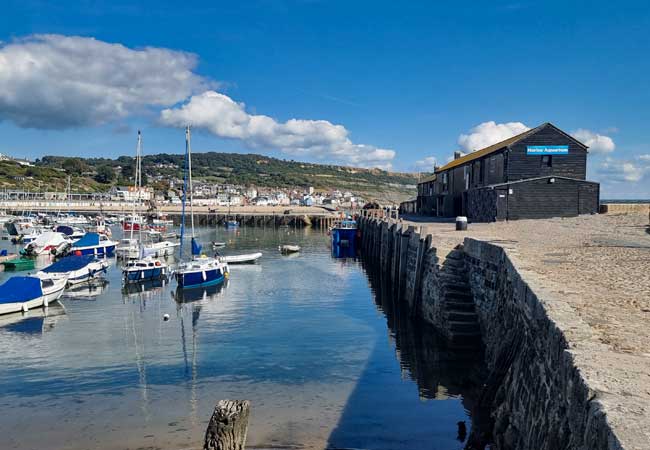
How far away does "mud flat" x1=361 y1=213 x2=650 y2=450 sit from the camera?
5.35m

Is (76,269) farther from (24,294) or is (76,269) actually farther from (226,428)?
(226,428)

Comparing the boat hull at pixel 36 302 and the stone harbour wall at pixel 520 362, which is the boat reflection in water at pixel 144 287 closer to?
the boat hull at pixel 36 302

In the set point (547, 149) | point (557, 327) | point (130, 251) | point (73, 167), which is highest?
point (73, 167)

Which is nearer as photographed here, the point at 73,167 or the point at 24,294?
the point at 24,294

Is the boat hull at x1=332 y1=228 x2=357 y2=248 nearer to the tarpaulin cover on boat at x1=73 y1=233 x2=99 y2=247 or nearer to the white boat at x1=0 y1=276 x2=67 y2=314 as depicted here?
the tarpaulin cover on boat at x1=73 y1=233 x2=99 y2=247

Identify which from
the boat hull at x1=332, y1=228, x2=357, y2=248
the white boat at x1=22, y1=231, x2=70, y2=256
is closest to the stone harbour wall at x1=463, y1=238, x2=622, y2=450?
the white boat at x1=22, y1=231, x2=70, y2=256

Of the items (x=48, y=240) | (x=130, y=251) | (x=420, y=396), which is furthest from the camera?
(x=48, y=240)

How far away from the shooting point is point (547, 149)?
120ft

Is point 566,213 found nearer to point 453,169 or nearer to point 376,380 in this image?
point 453,169

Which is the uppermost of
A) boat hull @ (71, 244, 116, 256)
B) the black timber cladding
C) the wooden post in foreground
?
the black timber cladding

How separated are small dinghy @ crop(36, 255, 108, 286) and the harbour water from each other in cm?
500

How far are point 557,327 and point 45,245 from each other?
51680mm

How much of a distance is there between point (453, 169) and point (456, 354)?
35.9 meters

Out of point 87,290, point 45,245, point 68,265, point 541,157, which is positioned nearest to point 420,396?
point 87,290
